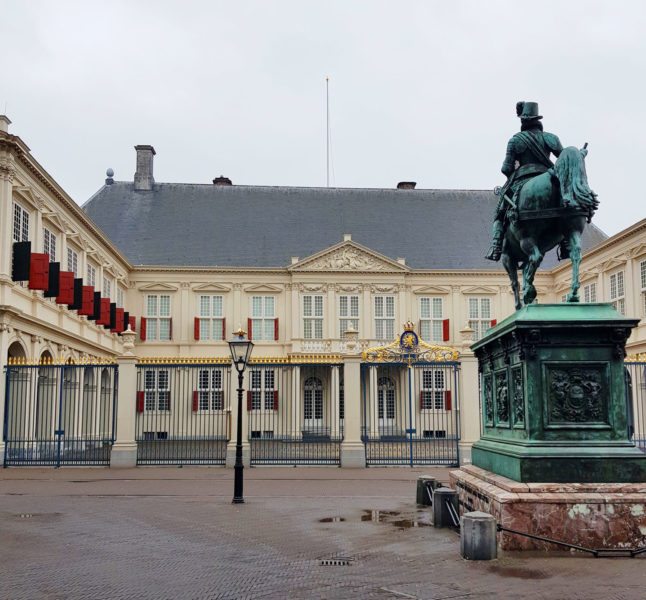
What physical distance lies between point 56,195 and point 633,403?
21.6 meters

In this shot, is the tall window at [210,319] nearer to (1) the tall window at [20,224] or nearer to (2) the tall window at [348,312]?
(2) the tall window at [348,312]

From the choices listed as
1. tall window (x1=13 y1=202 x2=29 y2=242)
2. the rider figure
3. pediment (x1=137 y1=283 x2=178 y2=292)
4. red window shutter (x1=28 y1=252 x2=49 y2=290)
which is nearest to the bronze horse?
the rider figure

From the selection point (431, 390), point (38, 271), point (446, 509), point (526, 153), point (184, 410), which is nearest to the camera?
point (526, 153)

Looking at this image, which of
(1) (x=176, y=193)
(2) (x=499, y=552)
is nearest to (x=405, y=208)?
(1) (x=176, y=193)

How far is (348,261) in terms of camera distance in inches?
1441

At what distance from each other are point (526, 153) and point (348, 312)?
2859cm

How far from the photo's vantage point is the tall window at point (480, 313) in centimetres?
3744

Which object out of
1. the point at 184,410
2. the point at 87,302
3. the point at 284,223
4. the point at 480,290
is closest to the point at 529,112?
the point at 87,302

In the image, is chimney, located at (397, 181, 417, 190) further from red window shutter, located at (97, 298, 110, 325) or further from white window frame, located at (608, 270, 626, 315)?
red window shutter, located at (97, 298, 110, 325)

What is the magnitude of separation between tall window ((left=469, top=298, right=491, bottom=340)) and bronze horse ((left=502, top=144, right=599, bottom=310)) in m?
29.8

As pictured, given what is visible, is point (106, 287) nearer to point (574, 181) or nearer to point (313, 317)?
point (313, 317)

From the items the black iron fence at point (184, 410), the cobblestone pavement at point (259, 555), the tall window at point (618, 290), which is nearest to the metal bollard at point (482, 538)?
the cobblestone pavement at point (259, 555)

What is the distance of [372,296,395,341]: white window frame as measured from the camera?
120 ft

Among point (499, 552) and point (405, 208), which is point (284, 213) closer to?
point (405, 208)
